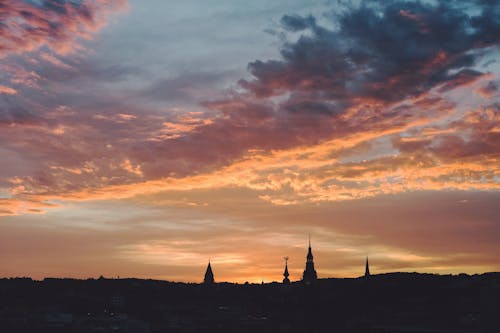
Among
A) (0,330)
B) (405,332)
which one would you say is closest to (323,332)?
(405,332)

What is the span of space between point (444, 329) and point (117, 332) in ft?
295

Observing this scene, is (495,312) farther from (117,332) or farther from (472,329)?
(117,332)

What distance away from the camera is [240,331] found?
19925cm

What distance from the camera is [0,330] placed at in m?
194

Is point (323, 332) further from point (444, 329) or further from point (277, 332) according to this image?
point (444, 329)

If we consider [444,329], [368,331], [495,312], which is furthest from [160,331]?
[495,312]

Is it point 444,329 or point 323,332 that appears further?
point 323,332

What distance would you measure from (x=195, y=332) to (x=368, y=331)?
49911 millimetres

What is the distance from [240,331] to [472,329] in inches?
2567

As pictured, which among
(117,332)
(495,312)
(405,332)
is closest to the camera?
(495,312)

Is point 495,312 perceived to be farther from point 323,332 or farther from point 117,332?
point 117,332

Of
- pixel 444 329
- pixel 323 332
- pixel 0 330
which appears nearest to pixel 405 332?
pixel 444 329

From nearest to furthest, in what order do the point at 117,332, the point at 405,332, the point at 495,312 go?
the point at 495,312 < the point at 405,332 < the point at 117,332

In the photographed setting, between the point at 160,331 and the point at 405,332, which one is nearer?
the point at 405,332
